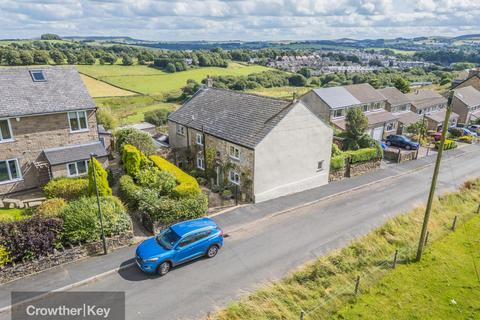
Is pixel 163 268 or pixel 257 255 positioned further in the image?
pixel 257 255

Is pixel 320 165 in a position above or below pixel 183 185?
below

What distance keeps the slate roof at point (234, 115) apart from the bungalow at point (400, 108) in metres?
30.1

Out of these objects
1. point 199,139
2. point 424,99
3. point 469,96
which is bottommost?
point 469,96

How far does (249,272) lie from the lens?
1627 cm

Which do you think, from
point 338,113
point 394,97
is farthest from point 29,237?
point 394,97

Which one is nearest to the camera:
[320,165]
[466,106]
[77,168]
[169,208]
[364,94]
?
[169,208]

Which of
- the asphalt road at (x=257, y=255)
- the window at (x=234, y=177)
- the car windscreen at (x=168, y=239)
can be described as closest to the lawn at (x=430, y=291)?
the asphalt road at (x=257, y=255)

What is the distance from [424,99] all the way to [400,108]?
8172 millimetres

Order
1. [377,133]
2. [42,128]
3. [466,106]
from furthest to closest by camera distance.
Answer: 1. [466,106]
2. [377,133]
3. [42,128]

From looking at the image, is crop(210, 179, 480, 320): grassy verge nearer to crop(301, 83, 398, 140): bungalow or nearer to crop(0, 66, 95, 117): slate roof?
crop(0, 66, 95, 117): slate roof

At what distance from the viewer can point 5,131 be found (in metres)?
22.7

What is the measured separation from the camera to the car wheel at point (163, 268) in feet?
51.3

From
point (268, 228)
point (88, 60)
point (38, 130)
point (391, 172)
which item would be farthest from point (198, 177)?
point (88, 60)

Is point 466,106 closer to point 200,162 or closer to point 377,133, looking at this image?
point 377,133
